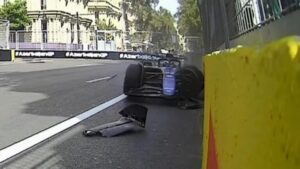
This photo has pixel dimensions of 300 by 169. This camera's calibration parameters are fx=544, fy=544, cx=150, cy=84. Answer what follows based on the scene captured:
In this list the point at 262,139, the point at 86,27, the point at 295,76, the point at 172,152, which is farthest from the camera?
the point at 86,27

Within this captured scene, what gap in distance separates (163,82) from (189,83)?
69cm

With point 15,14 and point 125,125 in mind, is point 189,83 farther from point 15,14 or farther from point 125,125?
point 15,14

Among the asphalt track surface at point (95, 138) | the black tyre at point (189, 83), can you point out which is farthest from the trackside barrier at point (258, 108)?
the black tyre at point (189, 83)

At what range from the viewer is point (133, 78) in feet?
38.4

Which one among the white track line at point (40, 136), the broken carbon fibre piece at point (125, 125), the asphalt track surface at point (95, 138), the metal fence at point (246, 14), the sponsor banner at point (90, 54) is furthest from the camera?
the sponsor banner at point (90, 54)

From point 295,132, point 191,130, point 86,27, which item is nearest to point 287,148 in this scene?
point 295,132

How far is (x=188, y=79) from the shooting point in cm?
1102

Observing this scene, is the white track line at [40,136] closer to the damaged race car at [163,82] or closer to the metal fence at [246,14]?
the damaged race car at [163,82]

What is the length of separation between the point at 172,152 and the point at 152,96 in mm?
5139

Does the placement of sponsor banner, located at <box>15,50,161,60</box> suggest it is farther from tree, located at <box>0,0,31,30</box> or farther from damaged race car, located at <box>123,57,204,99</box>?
damaged race car, located at <box>123,57,204,99</box>

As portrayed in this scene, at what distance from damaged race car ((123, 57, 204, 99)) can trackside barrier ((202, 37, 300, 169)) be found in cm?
738

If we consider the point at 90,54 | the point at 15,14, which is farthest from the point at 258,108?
the point at 15,14

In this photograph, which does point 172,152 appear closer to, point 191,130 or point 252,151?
point 191,130

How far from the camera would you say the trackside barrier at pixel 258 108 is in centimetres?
180
